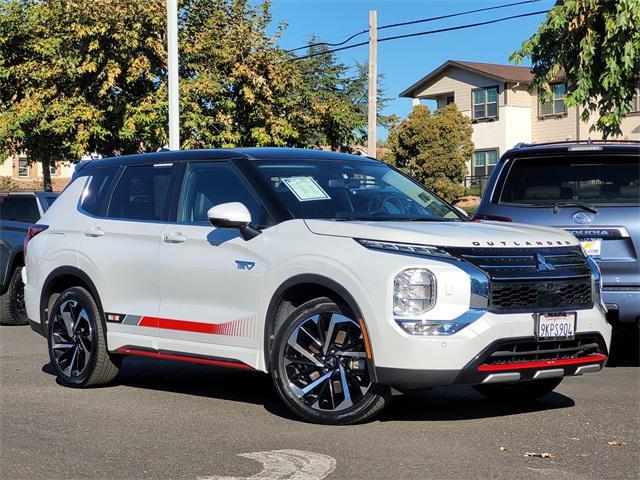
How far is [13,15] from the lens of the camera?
29688 mm

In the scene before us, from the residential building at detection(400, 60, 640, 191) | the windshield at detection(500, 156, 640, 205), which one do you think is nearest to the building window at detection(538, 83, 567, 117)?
the residential building at detection(400, 60, 640, 191)

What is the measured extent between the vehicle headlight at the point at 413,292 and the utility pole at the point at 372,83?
66.9 feet

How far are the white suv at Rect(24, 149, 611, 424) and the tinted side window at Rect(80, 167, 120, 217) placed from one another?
0.01 metres

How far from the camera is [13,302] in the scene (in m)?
14.2

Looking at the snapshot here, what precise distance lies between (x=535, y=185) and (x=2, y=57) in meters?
22.4

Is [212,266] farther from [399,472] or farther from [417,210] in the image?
[399,472]

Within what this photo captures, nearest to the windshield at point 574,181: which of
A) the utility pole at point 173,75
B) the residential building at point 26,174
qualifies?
the utility pole at point 173,75

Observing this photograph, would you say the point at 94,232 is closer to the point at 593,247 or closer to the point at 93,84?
the point at 593,247

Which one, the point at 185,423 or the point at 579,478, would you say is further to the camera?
the point at 185,423

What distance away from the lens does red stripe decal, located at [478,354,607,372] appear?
6.57 meters

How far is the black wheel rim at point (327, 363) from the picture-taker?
679 centimetres

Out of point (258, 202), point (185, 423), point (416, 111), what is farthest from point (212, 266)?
point (416, 111)

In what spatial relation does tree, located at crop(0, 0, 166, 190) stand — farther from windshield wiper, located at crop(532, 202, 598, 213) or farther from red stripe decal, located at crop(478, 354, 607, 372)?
red stripe decal, located at crop(478, 354, 607, 372)

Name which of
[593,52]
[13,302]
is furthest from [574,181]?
[13,302]
